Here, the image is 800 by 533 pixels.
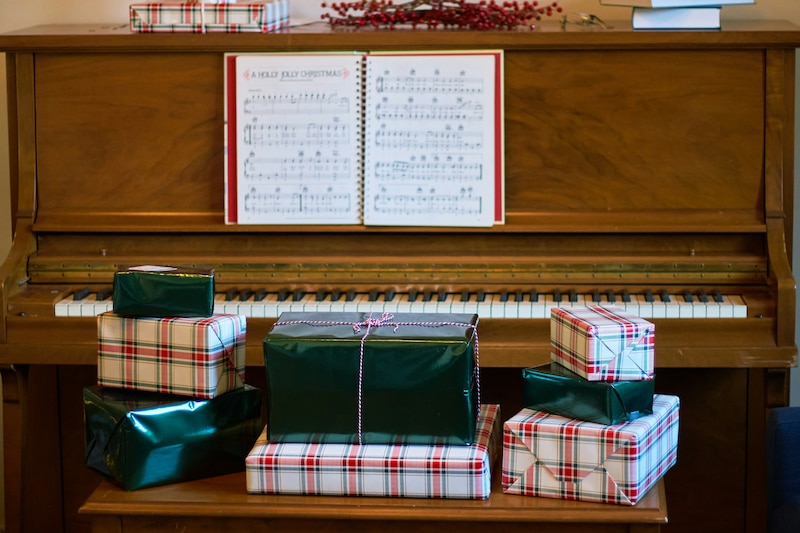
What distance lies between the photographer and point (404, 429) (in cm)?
195

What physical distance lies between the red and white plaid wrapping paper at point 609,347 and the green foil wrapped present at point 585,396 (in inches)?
0.6

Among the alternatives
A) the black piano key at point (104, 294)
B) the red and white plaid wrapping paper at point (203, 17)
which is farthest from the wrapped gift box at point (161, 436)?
the red and white plaid wrapping paper at point (203, 17)

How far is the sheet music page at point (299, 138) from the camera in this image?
3.04m

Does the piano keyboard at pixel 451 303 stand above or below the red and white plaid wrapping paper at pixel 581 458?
above

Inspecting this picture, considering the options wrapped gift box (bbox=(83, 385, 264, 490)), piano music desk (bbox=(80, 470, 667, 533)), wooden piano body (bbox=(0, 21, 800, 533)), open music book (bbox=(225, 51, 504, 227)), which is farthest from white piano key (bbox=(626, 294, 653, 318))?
wrapped gift box (bbox=(83, 385, 264, 490))

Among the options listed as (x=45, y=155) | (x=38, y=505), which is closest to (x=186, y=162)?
(x=45, y=155)

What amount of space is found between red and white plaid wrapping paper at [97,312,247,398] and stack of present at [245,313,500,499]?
0.42ft

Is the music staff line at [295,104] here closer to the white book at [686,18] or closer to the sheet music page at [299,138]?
the sheet music page at [299,138]

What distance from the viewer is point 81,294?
116 inches

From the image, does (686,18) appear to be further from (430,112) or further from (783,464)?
(783,464)

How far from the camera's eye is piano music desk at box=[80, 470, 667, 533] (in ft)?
6.21

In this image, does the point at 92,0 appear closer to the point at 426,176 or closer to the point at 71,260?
the point at 71,260

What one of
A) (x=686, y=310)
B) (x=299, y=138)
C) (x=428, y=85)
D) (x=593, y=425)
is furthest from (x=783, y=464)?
(x=299, y=138)

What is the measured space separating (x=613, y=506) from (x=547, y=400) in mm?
208
